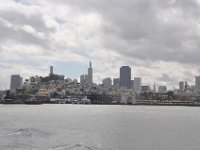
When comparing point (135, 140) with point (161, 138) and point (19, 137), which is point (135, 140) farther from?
point (19, 137)

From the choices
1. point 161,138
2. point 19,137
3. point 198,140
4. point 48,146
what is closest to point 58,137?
point 19,137

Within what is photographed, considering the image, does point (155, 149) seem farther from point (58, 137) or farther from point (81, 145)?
point (58, 137)

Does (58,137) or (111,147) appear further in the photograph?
(58,137)

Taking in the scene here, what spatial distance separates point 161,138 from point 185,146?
8.33 metres

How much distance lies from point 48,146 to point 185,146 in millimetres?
18354

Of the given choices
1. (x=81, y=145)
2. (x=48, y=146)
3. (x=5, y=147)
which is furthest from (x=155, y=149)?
(x=5, y=147)

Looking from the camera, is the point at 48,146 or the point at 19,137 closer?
the point at 48,146

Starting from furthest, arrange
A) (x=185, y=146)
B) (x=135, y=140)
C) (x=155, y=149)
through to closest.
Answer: (x=135, y=140) < (x=185, y=146) < (x=155, y=149)

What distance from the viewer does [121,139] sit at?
63.9m

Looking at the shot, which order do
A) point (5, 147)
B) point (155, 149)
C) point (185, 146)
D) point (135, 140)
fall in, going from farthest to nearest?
point (135, 140) < point (185, 146) < point (155, 149) < point (5, 147)

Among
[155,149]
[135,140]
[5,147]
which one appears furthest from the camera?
[135,140]

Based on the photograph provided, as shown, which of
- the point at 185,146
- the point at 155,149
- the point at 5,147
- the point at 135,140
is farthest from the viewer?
the point at 135,140

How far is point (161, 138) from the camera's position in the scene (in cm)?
6631

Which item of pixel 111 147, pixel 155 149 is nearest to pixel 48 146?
pixel 111 147
